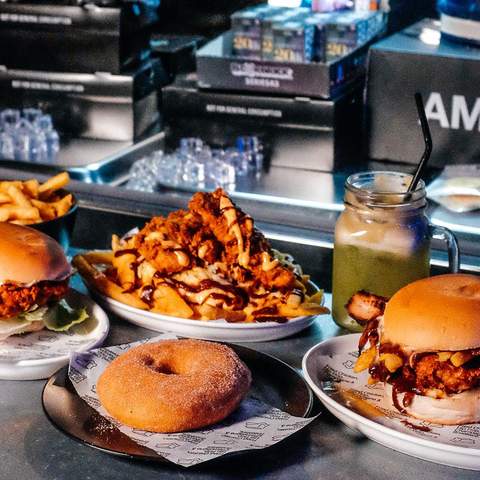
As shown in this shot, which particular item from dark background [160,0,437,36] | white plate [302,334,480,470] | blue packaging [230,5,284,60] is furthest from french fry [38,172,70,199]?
dark background [160,0,437,36]

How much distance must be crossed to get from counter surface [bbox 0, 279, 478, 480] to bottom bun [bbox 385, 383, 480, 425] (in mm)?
77

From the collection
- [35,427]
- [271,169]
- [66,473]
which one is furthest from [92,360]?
[271,169]

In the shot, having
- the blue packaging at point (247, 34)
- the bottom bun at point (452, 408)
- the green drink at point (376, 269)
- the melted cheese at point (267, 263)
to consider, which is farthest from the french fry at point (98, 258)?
the blue packaging at point (247, 34)

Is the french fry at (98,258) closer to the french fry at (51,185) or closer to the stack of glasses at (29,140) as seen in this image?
the french fry at (51,185)

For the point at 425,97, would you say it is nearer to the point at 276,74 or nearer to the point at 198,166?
the point at 276,74

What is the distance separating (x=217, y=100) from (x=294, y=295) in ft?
4.42

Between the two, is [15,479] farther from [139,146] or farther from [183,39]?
[183,39]

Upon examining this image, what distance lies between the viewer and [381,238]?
1893 mm

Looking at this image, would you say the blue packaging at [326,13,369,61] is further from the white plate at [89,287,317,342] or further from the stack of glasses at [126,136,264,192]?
the white plate at [89,287,317,342]

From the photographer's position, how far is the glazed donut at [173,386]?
4.98ft

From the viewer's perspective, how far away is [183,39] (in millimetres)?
3793

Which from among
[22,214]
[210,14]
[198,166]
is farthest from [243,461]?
[210,14]

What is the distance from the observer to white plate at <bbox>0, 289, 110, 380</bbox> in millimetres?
1750

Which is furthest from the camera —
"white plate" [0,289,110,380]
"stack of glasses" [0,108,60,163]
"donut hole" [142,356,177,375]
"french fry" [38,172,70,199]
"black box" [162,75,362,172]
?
"stack of glasses" [0,108,60,163]
